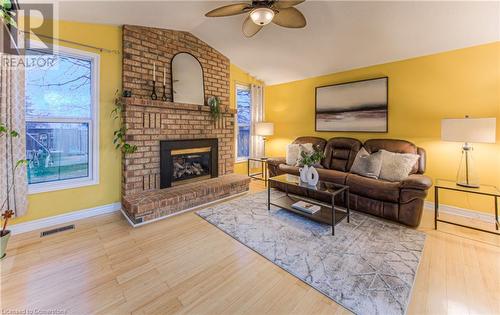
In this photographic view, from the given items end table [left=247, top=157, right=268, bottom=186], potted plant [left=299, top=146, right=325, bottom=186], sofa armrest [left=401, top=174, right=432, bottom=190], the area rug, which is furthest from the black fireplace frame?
sofa armrest [left=401, top=174, right=432, bottom=190]

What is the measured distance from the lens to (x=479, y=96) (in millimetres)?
2744

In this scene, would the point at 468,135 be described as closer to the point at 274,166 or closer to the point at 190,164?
the point at 274,166

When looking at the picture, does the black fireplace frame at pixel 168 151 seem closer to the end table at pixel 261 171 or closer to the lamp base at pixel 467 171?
the end table at pixel 261 171

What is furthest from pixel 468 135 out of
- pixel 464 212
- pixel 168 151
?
pixel 168 151

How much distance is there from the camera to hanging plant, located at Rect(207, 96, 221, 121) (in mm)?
3874

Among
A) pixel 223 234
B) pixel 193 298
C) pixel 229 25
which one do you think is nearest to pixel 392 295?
pixel 193 298

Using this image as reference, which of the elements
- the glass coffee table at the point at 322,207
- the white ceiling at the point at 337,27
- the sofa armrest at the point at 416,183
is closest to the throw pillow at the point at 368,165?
the sofa armrest at the point at 416,183

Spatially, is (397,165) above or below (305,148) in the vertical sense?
below

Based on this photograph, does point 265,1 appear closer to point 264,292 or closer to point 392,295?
point 264,292

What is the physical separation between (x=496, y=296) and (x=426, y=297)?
20.2 inches

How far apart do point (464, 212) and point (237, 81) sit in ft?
14.5

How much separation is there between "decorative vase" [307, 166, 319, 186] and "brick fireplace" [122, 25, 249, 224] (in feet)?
4.55

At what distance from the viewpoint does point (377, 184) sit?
9.05 feet

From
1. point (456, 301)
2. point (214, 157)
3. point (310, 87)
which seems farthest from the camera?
point (310, 87)
